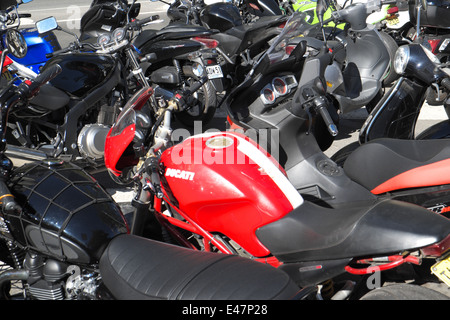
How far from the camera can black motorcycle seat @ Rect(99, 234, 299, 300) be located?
5.97ft

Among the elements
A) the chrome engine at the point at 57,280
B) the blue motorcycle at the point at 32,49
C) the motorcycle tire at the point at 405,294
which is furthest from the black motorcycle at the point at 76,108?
the motorcycle tire at the point at 405,294

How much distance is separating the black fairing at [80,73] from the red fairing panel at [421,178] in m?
3.00

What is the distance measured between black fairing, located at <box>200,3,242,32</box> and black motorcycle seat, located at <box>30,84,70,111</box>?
9.97 ft

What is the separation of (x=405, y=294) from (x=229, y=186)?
930 mm

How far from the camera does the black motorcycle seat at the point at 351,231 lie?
203 centimetres

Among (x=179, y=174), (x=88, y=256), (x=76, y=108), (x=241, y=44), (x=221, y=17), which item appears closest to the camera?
(x=88, y=256)

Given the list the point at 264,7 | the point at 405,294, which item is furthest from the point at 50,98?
the point at 264,7

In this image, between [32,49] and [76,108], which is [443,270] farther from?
[32,49]

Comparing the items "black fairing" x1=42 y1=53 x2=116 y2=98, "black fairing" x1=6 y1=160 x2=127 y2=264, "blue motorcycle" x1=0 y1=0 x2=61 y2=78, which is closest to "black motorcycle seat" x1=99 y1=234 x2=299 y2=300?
"black fairing" x1=6 y1=160 x2=127 y2=264

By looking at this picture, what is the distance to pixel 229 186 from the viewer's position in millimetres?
2457

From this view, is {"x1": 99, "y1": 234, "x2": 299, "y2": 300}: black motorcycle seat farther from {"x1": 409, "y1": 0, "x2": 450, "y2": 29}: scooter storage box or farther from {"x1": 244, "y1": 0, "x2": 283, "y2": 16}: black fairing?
{"x1": 244, "y1": 0, "x2": 283, "y2": 16}: black fairing

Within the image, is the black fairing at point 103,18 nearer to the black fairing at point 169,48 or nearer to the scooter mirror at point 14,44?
the black fairing at point 169,48

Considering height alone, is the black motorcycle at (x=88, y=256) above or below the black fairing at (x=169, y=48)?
above

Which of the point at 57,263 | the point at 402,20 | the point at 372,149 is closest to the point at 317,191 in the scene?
the point at 372,149
